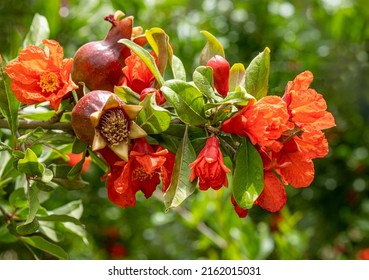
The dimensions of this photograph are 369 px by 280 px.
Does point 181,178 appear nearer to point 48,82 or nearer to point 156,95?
point 156,95

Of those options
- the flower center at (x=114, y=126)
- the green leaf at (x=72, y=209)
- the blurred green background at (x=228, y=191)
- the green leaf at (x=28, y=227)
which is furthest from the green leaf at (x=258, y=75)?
the blurred green background at (x=228, y=191)

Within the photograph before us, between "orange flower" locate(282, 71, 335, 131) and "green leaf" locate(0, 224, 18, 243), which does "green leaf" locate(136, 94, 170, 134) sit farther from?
"green leaf" locate(0, 224, 18, 243)

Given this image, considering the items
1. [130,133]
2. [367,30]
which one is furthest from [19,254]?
[367,30]

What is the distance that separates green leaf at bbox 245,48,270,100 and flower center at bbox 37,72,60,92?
0.32m

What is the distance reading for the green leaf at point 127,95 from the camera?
1085 mm

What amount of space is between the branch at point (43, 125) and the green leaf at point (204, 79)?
0.26 metres

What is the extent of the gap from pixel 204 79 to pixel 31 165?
0.32 m

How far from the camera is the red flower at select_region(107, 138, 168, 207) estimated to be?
1046 millimetres

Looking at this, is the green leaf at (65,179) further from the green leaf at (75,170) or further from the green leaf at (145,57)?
the green leaf at (145,57)

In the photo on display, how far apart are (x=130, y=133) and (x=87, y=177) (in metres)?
1.66

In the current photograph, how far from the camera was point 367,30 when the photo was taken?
2900 mm

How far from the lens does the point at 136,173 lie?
3.57 feet

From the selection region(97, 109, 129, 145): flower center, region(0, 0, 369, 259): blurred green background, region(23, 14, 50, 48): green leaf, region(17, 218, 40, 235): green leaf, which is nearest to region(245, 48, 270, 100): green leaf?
region(97, 109, 129, 145): flower center
